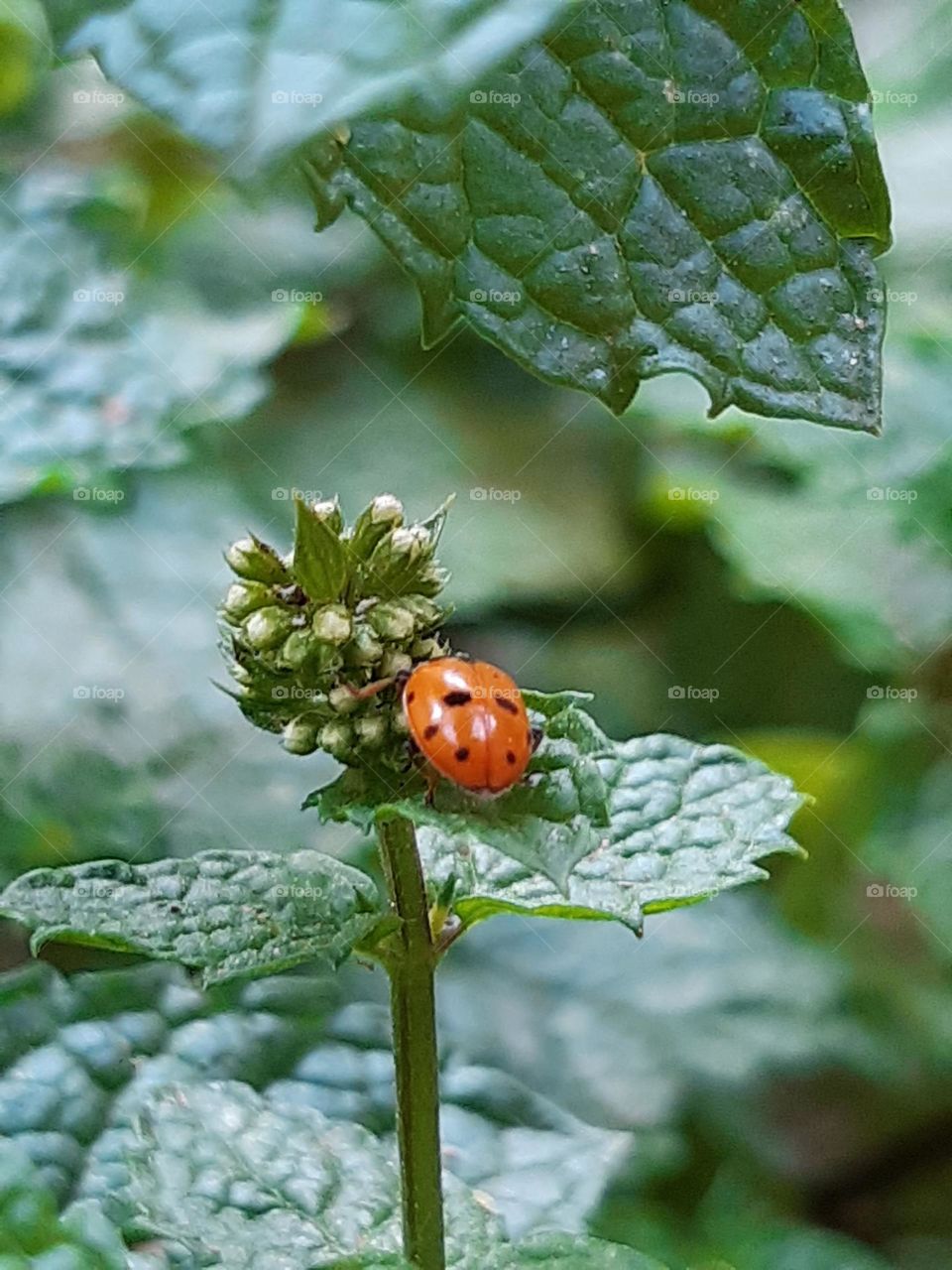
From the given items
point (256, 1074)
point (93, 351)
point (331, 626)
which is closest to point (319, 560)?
point (331, 626)

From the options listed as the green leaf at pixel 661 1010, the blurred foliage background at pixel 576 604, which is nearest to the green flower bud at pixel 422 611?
the blurred foliage background at pixel 576 604

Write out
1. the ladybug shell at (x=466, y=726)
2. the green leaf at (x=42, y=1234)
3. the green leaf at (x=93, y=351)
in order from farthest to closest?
the green leaf at (x=93, y=351) → the green leaf at (x=42, y=1234) → the ladybug shell at (x=466, y=726)

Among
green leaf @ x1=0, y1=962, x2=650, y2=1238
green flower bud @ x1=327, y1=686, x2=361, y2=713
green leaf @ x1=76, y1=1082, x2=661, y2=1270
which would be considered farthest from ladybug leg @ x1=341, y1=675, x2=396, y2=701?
green leaf @ x1=0, y1=962, x2=650, y2=1238

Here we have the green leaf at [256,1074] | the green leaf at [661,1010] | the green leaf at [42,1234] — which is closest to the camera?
the green leaf at [42,1234]

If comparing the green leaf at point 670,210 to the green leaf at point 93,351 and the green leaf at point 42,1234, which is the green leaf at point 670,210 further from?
the green leaf at point 93,351

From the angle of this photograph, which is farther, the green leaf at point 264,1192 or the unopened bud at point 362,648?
the green leaf at point 264,1192

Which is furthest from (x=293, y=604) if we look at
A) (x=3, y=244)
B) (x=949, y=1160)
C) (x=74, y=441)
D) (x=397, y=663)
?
(x=949, y=1160)

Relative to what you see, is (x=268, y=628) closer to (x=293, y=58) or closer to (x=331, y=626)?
(x=331, y=626)

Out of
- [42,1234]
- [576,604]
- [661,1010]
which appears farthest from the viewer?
[576,604]
